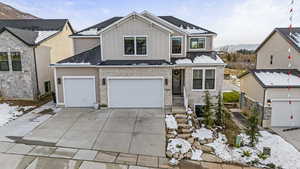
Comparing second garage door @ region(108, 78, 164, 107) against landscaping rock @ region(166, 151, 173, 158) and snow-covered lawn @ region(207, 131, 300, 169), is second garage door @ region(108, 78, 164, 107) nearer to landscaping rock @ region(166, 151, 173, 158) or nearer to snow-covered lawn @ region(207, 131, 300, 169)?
snow-covered lawn @ region(207, 131, 300, 169)

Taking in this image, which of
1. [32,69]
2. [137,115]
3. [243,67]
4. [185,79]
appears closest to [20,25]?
[32,69]

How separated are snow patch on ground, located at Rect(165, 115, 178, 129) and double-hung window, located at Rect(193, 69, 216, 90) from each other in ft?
10.2

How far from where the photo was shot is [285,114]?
12.0 metres

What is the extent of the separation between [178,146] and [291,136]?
7.56 metres

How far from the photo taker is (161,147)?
306 inches

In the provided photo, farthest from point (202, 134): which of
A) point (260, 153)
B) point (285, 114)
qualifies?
point (285, 114)

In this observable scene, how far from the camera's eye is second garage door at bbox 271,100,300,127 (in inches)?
468

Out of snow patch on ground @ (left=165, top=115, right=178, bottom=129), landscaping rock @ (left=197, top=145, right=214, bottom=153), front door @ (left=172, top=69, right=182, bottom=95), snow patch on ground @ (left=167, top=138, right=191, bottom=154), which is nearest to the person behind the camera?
snow patch on ground @ (left=167, top=138, right=191, bottom=154)

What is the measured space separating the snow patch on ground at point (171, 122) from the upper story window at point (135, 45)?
15.6 ft

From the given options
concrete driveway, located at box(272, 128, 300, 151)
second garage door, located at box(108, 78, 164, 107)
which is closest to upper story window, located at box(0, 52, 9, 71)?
second garage door, located at box(108, 78, 164, 107)

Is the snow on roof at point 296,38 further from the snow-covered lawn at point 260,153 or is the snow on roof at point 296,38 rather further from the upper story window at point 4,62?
the upper story window at point 4,62

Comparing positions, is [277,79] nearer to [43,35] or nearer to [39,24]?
[43,35]

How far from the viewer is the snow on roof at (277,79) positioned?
11.9 m

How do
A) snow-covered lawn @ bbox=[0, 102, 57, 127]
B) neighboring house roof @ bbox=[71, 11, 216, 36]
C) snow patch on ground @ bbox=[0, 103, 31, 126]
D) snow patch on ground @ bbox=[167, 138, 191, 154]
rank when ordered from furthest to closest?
1. neighboring house roof @ bbox=[71, 11, 216, 36]
2. snow-covered lawn @ bbox=[0, 102, 57, 127]
3. snow patch on ground @ bbox=[0, 103, 31, 126]
4. snow patch on ground @ bbox=[167, 138, 191, 154]
